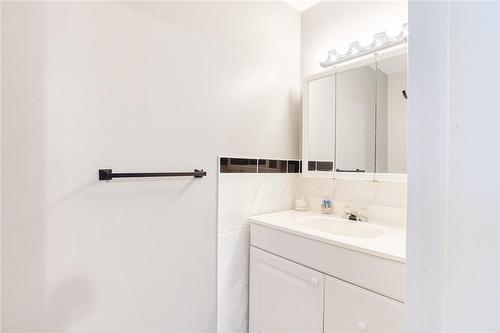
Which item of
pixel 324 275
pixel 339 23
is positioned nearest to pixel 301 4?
pixel 339 23

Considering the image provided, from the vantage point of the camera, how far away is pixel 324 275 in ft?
3.89

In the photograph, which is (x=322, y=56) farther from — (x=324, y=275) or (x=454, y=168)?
(x=454, y=168)

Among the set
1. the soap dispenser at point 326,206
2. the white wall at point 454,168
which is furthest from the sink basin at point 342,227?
the white wall at point 454,168

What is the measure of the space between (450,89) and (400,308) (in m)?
0.94

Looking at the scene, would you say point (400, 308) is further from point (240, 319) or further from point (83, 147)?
point (83, 147)

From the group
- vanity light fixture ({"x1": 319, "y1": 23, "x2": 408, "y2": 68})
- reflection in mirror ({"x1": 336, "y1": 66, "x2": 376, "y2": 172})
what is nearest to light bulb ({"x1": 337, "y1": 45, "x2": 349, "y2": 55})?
vanity light fixture ({"x1": 319, "y1": 23, "x2": 408, "y2": 68})

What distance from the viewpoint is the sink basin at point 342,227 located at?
1.42 m

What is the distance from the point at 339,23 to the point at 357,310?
1665 mm

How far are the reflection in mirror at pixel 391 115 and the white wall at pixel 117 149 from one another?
72 centimetres

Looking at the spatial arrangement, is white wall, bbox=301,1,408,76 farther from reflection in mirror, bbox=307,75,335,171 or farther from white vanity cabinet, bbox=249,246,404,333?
white vanity cabinet, bbox=249,246,404,333

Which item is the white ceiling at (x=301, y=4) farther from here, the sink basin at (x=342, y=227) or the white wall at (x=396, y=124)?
the sink basin at (x=342, y=227)

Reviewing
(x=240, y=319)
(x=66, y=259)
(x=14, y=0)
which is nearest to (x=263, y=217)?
(x=240, y=319)

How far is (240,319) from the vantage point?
5.24 feet

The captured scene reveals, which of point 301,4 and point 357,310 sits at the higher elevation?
point 301,4
